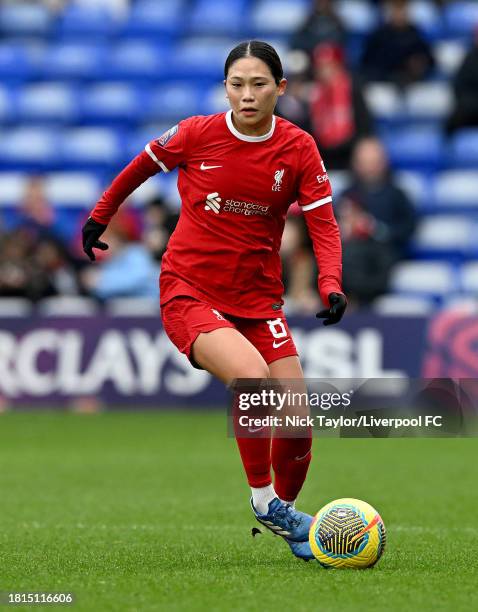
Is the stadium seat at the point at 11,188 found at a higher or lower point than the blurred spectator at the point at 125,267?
higher

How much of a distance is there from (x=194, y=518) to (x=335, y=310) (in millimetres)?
2482

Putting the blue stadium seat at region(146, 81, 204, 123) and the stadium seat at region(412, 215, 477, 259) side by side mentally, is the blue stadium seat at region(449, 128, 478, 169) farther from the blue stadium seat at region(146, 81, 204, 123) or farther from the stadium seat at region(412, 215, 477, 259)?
the blue stadium seat at region(146, 81, 204, 123)

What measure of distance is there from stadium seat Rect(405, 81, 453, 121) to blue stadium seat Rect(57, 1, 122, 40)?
4716mm

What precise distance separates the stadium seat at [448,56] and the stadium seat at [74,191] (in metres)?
4.52

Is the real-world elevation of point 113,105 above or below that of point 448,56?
below

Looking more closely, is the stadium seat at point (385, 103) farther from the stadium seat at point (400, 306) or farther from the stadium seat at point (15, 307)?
the stadium seat at point (15, 307)

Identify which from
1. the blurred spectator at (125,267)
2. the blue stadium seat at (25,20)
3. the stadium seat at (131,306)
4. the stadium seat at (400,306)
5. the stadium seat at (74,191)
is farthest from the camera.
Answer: the blue stadium seat at (25,20)

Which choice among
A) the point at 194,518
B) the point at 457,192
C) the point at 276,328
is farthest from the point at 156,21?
the point at 276,328

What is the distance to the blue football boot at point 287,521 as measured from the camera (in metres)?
6.38

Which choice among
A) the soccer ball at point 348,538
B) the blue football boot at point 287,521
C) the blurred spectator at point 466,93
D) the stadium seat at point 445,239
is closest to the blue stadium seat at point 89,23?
the blurred spectator at point 466,93

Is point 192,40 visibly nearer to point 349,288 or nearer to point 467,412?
point 349,288

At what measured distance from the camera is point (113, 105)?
1859cm

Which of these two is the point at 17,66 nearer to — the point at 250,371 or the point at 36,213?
the point at 36,213

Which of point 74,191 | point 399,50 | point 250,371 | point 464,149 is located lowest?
point 74,191
